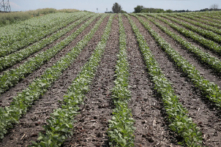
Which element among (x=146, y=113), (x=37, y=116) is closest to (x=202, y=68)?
(x=146, y=113)

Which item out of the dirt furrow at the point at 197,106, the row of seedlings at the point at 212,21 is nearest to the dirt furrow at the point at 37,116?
the dirt furrow at the point at 197,106

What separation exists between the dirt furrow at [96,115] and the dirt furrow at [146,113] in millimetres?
976

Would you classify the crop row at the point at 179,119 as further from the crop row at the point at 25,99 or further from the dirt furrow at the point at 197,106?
the crop row at the point at 25,99

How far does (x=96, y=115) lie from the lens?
5.39 meters

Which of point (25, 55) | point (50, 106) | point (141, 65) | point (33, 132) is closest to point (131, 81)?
point (141, 65)

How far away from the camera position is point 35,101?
616 cm

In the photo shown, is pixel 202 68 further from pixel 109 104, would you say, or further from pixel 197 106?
pixel 109 104

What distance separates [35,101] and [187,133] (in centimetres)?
548

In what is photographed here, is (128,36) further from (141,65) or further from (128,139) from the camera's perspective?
(128,139)

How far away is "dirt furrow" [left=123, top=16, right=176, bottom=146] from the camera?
14.3 ft

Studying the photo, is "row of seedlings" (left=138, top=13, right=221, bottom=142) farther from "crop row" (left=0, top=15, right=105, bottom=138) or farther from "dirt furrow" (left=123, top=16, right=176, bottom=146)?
"crop row" (left=0, top=15, right=105, bottom=138)

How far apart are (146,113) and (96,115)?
1.79 meters

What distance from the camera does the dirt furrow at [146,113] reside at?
4352 mm

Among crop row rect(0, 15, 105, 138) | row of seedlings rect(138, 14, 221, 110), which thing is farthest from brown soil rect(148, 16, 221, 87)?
crop row rect(0, 15, 105, 138)
